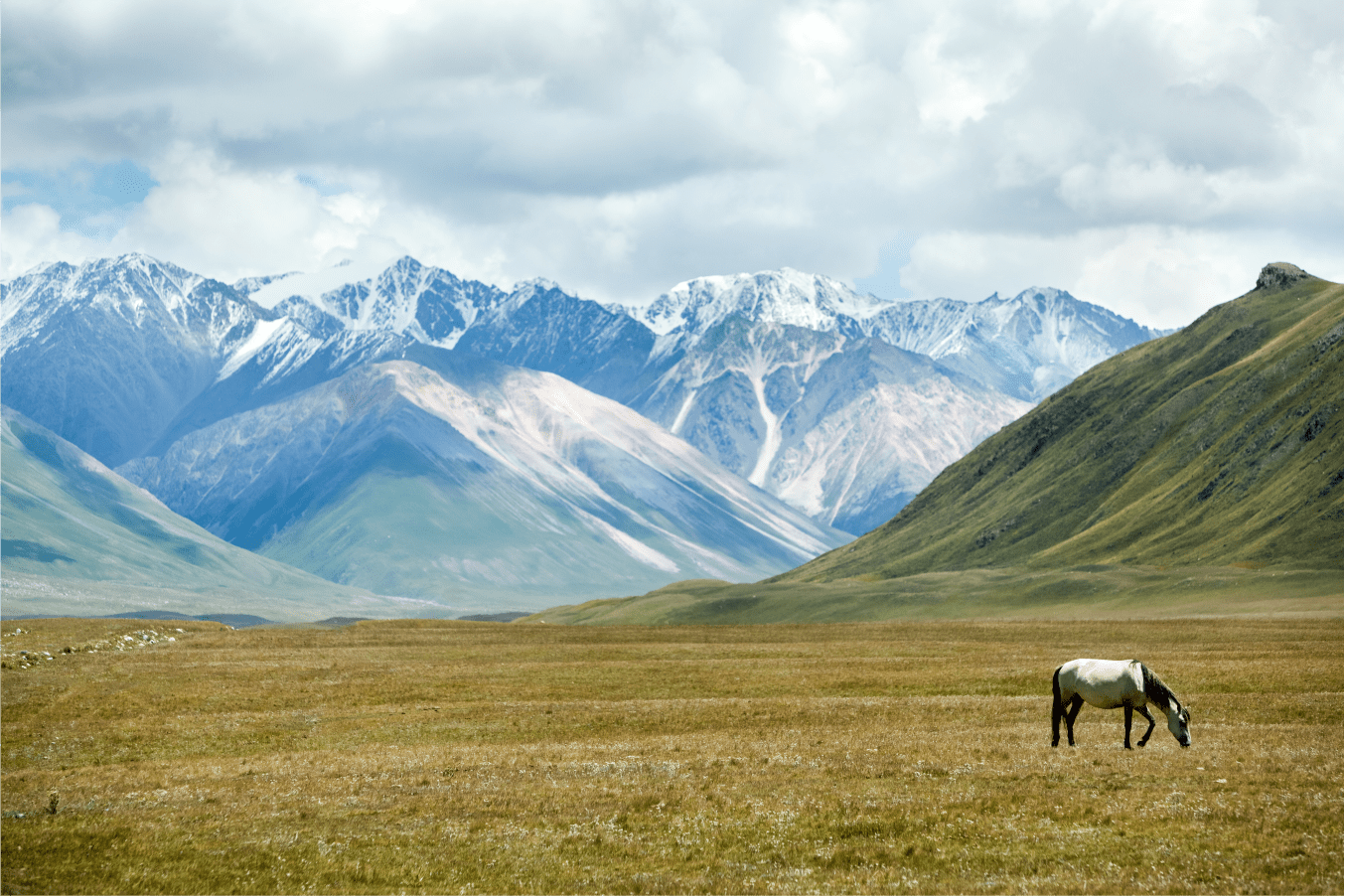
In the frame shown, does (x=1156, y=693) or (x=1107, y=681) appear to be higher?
(x=1107, y=681)

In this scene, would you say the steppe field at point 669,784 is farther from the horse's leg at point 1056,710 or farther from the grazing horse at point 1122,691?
the grazing horse at point 1122,691

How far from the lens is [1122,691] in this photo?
1518 inches

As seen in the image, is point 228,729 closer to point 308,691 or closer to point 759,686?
point 308,691

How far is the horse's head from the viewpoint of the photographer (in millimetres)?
37781

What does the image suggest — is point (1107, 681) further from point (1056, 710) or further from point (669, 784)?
point (669, 784)

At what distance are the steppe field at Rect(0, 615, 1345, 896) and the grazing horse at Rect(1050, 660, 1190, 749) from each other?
870 mm

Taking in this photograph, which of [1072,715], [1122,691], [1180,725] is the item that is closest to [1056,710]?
[1072,715]

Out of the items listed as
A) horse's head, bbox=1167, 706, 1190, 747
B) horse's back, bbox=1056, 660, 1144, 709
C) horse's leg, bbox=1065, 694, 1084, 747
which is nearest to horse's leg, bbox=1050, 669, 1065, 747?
horse's leg, bbox=1065, 694, 1084, 747

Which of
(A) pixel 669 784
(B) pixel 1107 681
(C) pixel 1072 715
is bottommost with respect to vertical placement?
(A) pixel 669 784

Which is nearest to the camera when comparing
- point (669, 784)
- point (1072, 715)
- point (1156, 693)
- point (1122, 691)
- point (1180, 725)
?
point (669, 784)

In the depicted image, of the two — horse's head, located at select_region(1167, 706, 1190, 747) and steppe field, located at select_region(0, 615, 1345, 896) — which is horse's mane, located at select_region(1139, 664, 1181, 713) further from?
steppe field, located at select_region(0, 615, 1345, 896)

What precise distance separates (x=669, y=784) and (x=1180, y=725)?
1687 centimetres

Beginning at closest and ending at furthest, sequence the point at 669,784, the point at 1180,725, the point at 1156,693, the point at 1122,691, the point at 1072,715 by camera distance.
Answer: the point at 669,784 < the point at 1180,725 < the point at 1122,691 < the point at 1156,693 < the point at 1072,715

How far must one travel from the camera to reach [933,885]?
24250 millimetres
